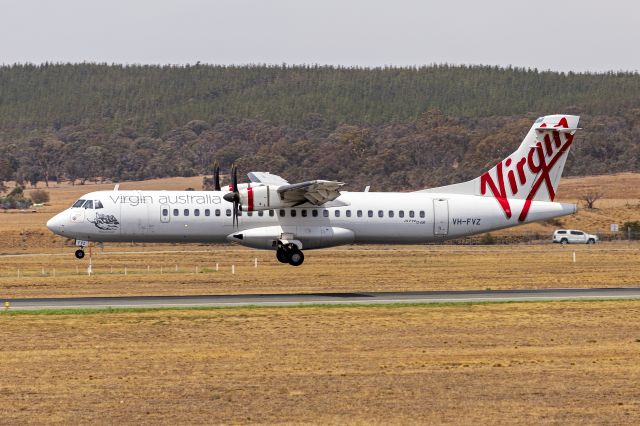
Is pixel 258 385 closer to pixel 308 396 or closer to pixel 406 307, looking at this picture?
pixel 308 396

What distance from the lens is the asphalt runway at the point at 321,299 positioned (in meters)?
38.3

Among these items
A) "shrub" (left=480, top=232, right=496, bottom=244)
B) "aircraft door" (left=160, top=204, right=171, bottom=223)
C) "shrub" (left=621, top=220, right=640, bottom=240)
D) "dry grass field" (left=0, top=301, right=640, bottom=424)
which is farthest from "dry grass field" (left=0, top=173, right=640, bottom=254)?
"dry grass field" (left=0, top=301, right=640, bottom=424)

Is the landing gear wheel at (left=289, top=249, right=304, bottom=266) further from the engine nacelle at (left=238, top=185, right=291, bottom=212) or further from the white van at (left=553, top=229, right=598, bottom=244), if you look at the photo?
the white van at (left=553, top=229, right=598, bottom=244)

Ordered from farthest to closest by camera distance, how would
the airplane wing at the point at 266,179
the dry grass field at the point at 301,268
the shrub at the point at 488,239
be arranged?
the shrub at the point at 488,239, the airplane wing at the point at 266,179, the dry grass field at the point at 301,268

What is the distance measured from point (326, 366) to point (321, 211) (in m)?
22.9

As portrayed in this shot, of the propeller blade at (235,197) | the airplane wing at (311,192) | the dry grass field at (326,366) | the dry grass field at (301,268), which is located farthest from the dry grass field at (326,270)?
the dry grass field at (326,366)

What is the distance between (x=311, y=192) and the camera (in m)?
46.2

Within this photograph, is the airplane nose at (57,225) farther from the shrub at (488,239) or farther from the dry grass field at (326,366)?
the shrub at (488,239)

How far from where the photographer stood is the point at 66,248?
8688 centimetres

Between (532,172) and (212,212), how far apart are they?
616 inches

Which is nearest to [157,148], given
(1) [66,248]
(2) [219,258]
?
(1) [66,248]

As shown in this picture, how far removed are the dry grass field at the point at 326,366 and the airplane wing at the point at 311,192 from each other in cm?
910

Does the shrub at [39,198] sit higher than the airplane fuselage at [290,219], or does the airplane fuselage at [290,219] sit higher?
the shrub at [39,198]

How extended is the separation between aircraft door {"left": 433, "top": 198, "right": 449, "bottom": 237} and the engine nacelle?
7933mm
